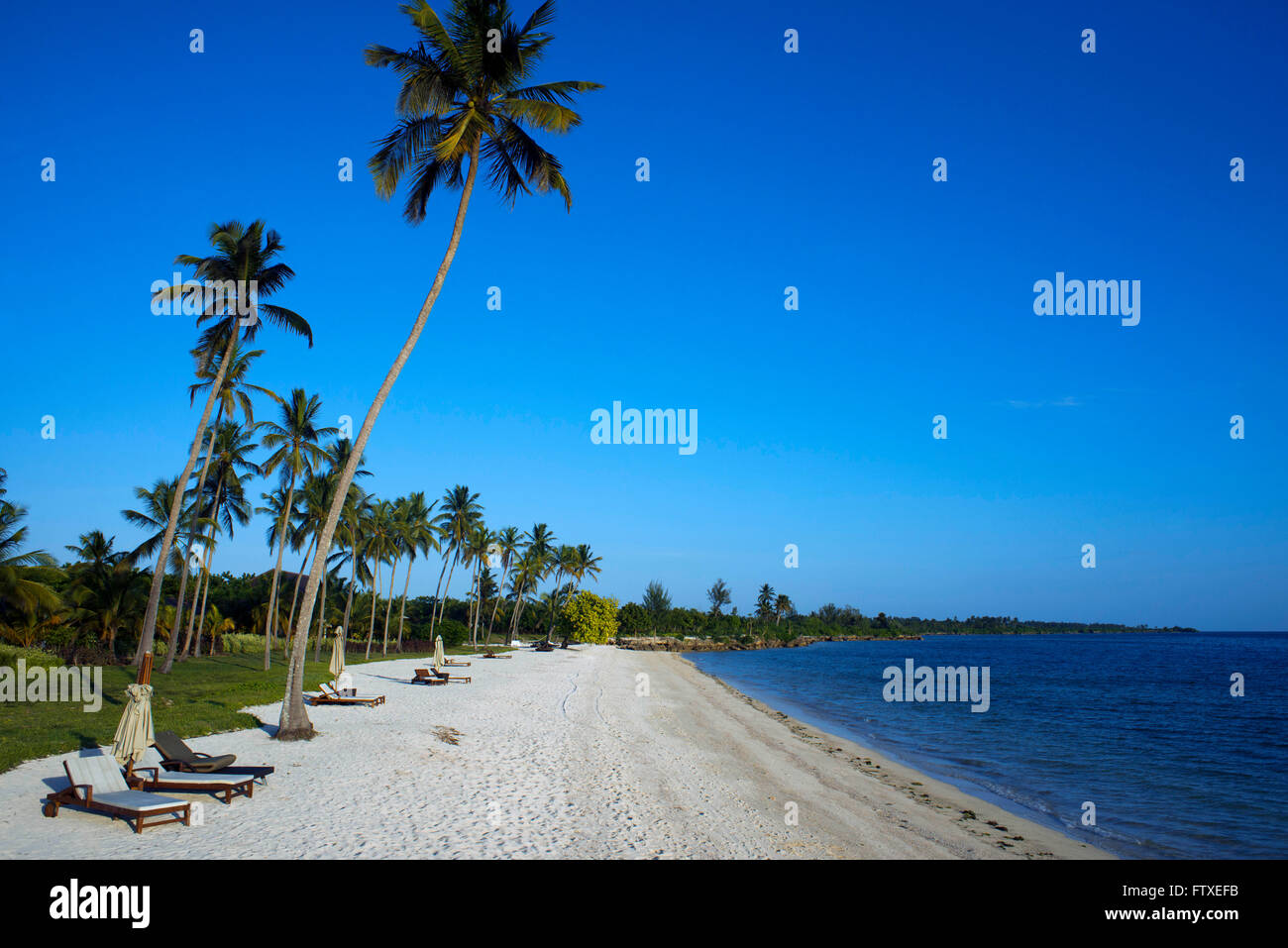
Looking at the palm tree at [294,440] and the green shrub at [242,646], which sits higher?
the palm tree at [294,440]

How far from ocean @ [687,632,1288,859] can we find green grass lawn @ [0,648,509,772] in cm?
1744

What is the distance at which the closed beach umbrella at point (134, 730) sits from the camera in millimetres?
9062

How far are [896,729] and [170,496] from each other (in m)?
36.3

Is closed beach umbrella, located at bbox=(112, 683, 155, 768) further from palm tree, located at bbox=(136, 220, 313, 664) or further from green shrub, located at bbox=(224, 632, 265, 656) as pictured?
green shrub, located at bbox=(224, 632, 265, 656)

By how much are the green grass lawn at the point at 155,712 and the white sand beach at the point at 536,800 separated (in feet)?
2.43

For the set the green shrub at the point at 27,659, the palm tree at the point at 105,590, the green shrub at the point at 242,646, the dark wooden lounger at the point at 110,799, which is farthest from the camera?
the green shrub at the point at 242,646

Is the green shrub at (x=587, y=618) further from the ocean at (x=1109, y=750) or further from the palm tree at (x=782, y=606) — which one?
the palm tree at (x=782, y=606)

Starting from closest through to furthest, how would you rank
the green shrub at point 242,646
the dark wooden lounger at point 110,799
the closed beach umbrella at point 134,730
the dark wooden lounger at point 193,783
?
1. the dark wooden lounger at point 110,799
2. the dark wooden lounger at point 193,783
3. the closed beach umbrella at point 134,730
4. the green shrub at point 242,646

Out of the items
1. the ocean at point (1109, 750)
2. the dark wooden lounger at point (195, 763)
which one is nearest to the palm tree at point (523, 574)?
the ocean at point (1109, 750)

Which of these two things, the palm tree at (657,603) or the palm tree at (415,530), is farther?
the palm tree at (657,603)

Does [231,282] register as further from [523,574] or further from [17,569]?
[523,574]

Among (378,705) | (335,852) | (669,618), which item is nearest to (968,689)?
(378,705)

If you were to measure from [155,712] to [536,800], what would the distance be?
9928mm

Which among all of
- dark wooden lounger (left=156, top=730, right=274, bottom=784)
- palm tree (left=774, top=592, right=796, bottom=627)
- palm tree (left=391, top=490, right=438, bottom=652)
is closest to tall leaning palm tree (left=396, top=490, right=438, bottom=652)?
palm tree (left=391, top=490, right=438, bottom=652)
